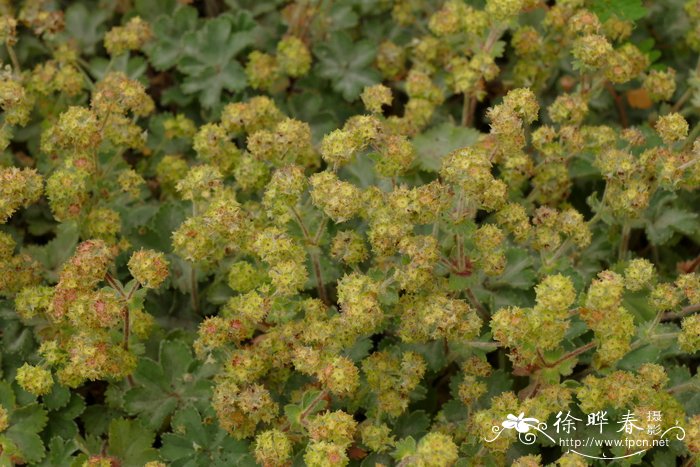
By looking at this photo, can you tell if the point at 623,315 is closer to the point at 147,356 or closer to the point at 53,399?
the point at 147,356

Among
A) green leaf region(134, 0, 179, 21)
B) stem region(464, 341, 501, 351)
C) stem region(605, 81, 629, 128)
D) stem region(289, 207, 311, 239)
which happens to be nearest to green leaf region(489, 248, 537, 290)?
stem region(464, 341, 501, 351)

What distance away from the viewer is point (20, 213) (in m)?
4.54

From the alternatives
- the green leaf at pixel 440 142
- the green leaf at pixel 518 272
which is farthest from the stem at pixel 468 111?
the green leaf at pixel 518 272

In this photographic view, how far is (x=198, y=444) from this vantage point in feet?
12.0

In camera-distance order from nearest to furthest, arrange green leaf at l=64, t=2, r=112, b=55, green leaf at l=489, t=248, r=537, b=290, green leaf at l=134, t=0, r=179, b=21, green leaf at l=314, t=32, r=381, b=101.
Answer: green leaf at l=489, t=248, r=537, b=290
green leaf at l=314, t=32, r=381, b=101
green leaf at l=64, t=2, r=112, b=55
green leaf at l=134, t=0, r=179, b=21

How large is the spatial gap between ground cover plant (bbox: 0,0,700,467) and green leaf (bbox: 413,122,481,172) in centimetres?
2

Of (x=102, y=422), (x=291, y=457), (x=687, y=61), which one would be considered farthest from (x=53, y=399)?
(x=687, y=61)

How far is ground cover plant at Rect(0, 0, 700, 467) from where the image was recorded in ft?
10.5

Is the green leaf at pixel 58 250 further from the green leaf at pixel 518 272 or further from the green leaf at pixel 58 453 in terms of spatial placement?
the green leaf at pixel 518 272

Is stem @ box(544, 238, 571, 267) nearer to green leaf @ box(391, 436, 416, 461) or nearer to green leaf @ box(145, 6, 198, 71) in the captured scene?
green leaf @ box(391, 436, 416, 461)

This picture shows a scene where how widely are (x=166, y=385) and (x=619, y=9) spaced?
114 inches

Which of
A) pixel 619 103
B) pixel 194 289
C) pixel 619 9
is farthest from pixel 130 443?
pixel 619 103

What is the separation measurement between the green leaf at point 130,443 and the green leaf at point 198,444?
0.09m

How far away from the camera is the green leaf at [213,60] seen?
4754mm
